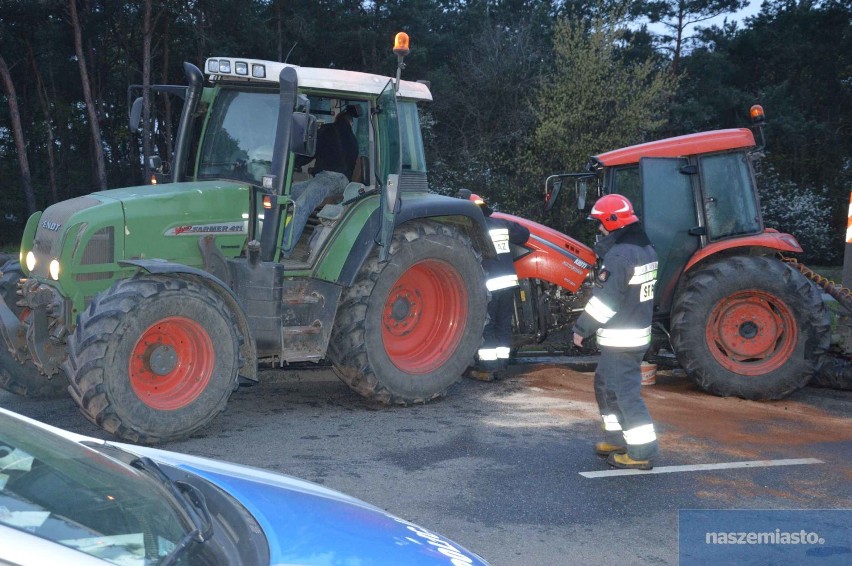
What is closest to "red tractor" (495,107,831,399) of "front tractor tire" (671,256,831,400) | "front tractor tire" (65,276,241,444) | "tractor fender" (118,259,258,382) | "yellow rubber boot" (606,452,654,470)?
"front tractor tire" (671,256,831,400)

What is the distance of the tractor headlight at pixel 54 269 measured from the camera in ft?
20.4

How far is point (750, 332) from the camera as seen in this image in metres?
8.15

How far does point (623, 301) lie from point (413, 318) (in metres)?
2.41

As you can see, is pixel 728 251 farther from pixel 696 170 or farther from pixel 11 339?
pixel 11 339

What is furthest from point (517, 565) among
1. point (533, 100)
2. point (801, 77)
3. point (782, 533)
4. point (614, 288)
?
point (801, 77)

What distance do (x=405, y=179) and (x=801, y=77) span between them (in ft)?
99.0

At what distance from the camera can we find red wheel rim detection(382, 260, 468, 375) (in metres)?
7.77

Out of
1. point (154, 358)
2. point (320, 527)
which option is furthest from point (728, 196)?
point (320, 527)

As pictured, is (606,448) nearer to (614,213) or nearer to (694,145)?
(614,213)

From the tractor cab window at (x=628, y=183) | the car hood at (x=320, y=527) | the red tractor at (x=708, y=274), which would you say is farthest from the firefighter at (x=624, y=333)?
the car hood at (x=320, y=527)

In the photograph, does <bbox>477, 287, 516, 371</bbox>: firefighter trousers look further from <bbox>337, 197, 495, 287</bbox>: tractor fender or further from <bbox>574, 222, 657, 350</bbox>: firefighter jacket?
<bbox>574, 222, 657, 350</bbox>: firefighter jacket

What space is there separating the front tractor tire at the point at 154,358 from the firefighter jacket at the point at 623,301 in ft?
8.23

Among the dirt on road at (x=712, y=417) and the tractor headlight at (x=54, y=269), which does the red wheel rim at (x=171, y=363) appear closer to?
the tractor headlight at (x=54, y=269)

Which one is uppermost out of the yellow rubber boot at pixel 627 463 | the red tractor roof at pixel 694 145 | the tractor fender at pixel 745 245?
the red tractor roof at pixel 694 145
